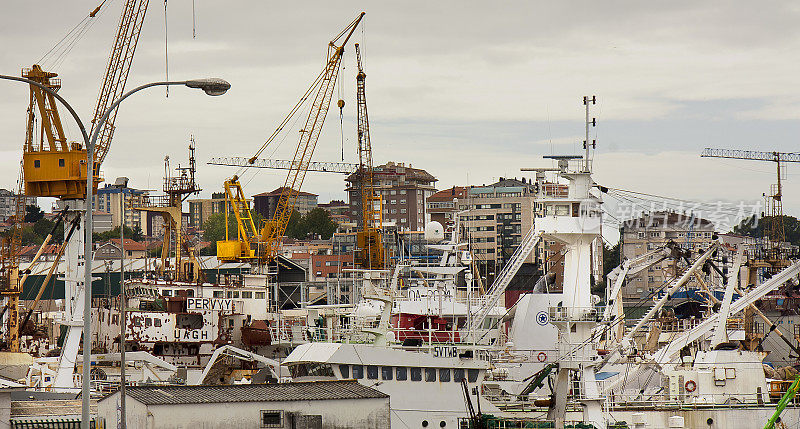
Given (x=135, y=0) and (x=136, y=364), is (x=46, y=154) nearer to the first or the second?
(x=136, y=364)

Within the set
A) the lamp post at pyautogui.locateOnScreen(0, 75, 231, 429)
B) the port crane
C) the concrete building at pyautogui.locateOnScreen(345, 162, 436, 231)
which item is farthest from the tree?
the lamp post at pyautogui.locateOnScreen(0, 75, 231, 429)

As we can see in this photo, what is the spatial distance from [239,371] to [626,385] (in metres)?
22.2

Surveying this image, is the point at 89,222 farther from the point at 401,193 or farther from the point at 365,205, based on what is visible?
the point at 401,193

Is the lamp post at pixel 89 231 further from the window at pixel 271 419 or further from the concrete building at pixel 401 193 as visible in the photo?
the concrete building at pixel 401 193

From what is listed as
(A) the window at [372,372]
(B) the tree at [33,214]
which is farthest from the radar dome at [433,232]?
(B) the tree at [33,214]

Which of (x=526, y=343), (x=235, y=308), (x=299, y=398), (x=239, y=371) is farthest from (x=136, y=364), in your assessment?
(x=299, y=398)

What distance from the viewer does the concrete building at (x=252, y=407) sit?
115ft

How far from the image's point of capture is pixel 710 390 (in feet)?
155

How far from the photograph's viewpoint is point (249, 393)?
3712 cm

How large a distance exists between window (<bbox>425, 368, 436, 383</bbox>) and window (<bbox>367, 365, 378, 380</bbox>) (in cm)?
193

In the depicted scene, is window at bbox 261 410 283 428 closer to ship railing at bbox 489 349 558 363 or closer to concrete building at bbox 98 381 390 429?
concrete building at bbox 98 381 390 429

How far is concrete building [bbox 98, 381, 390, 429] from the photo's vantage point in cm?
3509

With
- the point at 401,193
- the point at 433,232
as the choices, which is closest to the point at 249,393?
the point at 433,232

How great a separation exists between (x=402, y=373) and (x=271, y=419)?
8748 millimetres
